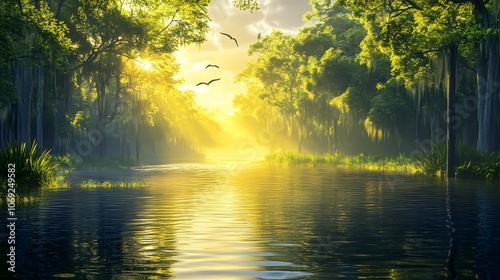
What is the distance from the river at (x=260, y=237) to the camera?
11852mm

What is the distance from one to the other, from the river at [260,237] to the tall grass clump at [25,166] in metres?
Answer: 2.75

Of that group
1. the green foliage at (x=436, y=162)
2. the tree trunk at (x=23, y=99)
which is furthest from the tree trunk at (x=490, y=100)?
the tree trunk at (x=23, y=99)

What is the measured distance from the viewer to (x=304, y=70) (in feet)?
278

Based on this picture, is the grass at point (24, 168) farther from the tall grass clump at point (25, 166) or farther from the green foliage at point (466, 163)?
the green foliage at point (466, 163)

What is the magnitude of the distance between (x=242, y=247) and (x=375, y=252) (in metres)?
2.77

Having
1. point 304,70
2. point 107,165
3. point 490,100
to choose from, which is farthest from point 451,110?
point 107,165

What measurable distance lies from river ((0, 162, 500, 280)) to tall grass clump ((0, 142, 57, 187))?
275 centimetres

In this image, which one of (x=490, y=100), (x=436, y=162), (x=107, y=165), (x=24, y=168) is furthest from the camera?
(x=107, y=165)

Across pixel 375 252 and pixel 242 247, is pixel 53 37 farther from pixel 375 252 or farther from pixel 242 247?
pixel 375 252

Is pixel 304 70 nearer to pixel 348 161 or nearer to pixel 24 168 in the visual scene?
pixel 348 161

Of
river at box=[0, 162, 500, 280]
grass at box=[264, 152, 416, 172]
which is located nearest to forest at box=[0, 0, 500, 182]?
grass at box=[264, 152, 416, 172]

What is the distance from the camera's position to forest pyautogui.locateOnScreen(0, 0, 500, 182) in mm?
42938

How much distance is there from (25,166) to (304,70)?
180ft

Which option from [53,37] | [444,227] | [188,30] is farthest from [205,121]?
[444,227]
